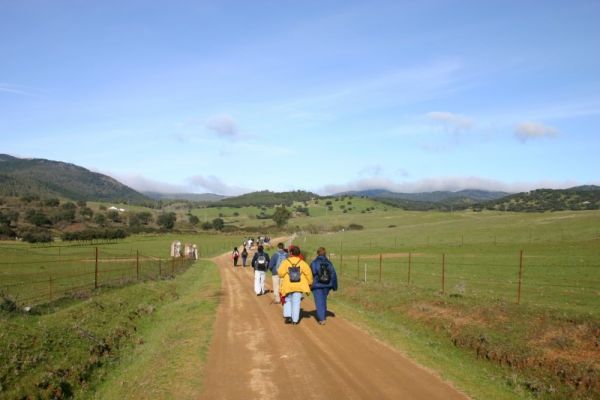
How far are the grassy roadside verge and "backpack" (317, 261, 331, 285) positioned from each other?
3.27 metres

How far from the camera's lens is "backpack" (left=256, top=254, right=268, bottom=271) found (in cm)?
2087

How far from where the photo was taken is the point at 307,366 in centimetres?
1000

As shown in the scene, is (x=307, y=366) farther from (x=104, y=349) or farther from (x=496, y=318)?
(x=496, y=318)

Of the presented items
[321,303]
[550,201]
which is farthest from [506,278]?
[550,201]

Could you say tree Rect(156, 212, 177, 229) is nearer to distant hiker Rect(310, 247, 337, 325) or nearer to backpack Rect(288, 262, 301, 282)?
distant hiker Rect(310, 247, 337, 325)

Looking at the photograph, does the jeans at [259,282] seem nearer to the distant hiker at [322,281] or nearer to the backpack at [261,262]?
the backpack at [261,262]

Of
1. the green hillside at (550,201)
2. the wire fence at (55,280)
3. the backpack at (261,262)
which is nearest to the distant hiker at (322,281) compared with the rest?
the backpack at (261,262)

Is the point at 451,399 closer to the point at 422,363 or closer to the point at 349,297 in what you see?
the point at 422,363

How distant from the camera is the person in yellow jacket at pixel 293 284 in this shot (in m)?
14.5

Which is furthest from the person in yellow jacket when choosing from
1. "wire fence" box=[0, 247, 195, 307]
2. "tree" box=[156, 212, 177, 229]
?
"tree" box=[156, 212, 177, 229]

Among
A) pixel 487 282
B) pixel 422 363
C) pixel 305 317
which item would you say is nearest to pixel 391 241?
pixel 487 282

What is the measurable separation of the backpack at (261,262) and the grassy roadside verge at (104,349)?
2056 millimetres

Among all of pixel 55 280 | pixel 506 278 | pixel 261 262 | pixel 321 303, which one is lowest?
pixel 55 280

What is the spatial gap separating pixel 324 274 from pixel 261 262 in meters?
6.10
